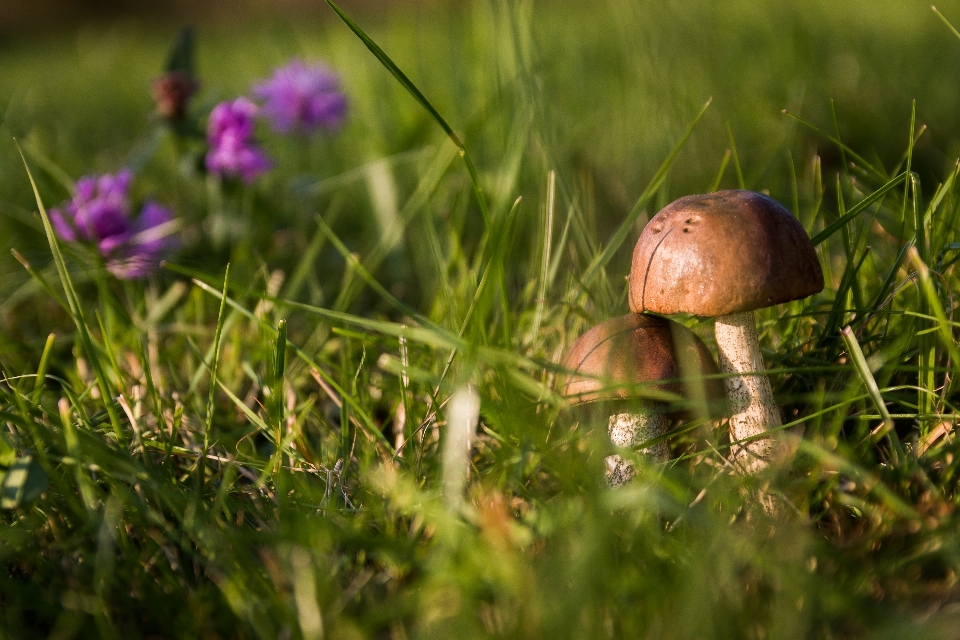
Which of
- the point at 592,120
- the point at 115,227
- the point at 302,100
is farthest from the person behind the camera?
the point at 592,120

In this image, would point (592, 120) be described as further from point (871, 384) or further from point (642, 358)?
point (871, 384)

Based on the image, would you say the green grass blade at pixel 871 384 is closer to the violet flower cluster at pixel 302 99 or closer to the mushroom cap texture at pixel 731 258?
the mushroom cap texture at pixel 731 258

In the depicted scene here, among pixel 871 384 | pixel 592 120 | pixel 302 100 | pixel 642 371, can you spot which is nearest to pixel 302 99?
pixel 302 100

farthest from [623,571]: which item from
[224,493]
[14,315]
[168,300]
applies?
[14,315]

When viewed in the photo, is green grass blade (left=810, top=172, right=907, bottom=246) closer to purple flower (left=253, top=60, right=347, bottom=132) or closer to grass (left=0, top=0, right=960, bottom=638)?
grass (left=0, top=0, right=960, bottom=638)

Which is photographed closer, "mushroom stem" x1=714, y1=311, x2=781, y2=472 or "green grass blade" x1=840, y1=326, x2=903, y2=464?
"green grass blade" x1=840, y1=326, x2=903, y2=464

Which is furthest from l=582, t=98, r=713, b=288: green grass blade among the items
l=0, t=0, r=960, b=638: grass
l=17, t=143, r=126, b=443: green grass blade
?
l=17, t=143, r=126, b=443: green grass blade
